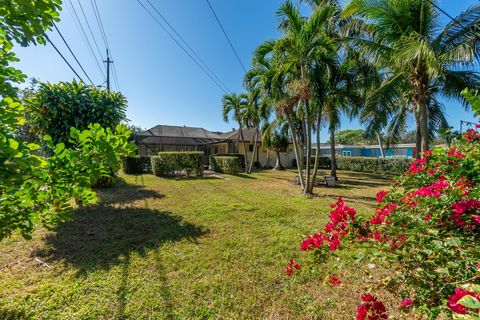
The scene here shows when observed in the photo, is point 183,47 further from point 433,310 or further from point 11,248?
point 433,310

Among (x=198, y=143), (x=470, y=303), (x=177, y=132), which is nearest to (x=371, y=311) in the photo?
(x=470, y=303)

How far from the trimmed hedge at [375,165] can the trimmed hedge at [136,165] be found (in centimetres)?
1765

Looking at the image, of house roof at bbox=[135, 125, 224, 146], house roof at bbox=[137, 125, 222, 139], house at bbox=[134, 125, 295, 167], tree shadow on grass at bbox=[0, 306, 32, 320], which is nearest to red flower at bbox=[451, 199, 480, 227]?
tree shadow on grass at bbox=[0, 306, 32, 320]

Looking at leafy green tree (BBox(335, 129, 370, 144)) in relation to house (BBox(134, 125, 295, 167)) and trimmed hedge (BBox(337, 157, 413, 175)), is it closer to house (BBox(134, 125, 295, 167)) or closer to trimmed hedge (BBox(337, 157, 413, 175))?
house (BBox(134, 125, 295, 167))

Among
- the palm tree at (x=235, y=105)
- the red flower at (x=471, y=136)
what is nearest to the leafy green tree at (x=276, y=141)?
the palm tree at (x=235, y=105)

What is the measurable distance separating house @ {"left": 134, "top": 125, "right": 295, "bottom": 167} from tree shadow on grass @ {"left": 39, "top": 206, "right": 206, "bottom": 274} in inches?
547

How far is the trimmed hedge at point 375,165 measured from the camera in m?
15.2

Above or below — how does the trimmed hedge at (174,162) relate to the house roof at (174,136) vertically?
below

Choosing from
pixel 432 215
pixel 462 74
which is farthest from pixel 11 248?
pixel 462 74

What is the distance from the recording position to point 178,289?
2676 millimetres

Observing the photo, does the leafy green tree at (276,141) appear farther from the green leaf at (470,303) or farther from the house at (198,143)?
the green leaf at (470,303)

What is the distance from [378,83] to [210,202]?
28.7 feet

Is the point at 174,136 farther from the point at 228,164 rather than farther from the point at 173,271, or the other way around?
the point at 173,271

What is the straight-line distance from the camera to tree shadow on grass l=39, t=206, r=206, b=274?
11.4ft
